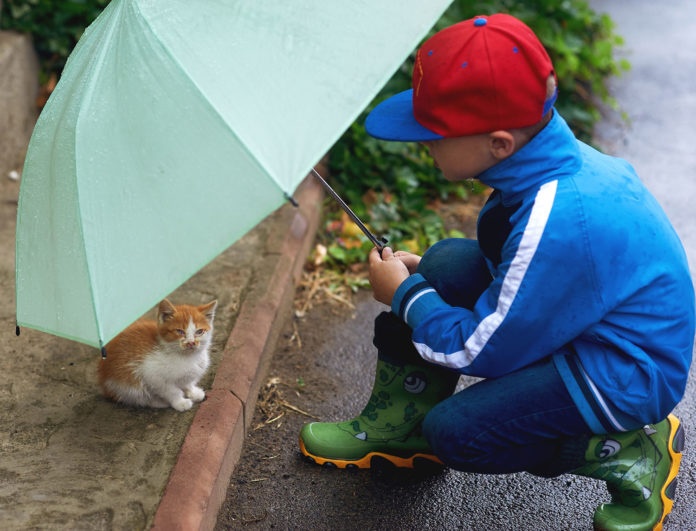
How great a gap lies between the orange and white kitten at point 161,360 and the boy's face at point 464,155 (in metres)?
0.99

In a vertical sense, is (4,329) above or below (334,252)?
above

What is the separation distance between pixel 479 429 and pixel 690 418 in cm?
118

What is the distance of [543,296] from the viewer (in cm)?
201

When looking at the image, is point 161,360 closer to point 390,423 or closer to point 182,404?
point 182,404

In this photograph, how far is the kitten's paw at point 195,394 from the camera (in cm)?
278

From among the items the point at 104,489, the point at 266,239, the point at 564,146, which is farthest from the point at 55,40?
the point at 564,146

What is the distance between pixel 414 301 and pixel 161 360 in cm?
90

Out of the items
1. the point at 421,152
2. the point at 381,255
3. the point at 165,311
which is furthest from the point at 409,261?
the point at 421,152

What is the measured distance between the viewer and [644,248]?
2.07 metres

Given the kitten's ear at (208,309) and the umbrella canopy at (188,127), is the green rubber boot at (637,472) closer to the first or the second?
the umbrella canopy at (188,127)

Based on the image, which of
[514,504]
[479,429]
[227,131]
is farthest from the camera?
[514,504]

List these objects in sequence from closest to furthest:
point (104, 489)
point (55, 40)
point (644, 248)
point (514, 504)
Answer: point (644, 248), point (104, 489), point (514, 504), point (55, 40)

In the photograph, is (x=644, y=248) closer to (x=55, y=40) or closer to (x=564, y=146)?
(x=564, y=146)

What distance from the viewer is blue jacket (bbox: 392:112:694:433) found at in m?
2.00
